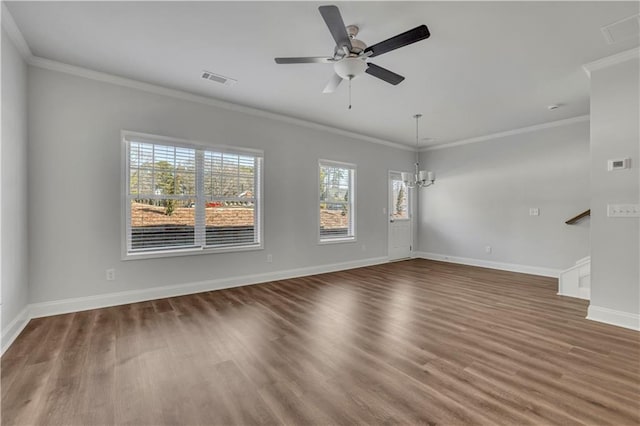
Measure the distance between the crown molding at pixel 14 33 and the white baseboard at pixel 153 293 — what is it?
2665 millimetres

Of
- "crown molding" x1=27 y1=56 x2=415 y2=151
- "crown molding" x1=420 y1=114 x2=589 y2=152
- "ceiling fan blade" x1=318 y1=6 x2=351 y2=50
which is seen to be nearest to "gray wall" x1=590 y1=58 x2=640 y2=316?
"crown molding" x1=420 y1=114 x2=589 y2=152

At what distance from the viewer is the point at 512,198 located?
19.4 ft

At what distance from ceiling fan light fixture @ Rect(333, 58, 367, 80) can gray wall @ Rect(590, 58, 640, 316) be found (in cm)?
283

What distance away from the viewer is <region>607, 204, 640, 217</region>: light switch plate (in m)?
2.96

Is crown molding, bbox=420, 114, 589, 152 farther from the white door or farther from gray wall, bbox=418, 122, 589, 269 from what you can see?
the white door

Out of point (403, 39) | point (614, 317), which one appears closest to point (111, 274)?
point (403, 39)

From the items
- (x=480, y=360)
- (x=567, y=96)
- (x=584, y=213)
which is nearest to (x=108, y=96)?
(x=480, y=360)

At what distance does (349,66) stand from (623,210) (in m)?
3.25

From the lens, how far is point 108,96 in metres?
3.57

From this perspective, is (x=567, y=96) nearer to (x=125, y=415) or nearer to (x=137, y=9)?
(x=137, y=9)

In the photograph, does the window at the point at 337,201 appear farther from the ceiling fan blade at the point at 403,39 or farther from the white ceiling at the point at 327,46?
the ceiling fan blade at the point at 403,39

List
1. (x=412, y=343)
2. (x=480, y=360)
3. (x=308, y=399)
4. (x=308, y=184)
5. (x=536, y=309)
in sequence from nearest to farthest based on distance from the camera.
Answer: (x=308, y=399) < (x=480, y=360) < (x=412, y=343) < (x=536, y=309) < (x=308, y=184)

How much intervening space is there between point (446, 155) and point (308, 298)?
5.20 meters

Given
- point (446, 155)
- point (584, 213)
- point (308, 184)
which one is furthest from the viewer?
point (446, 155)
